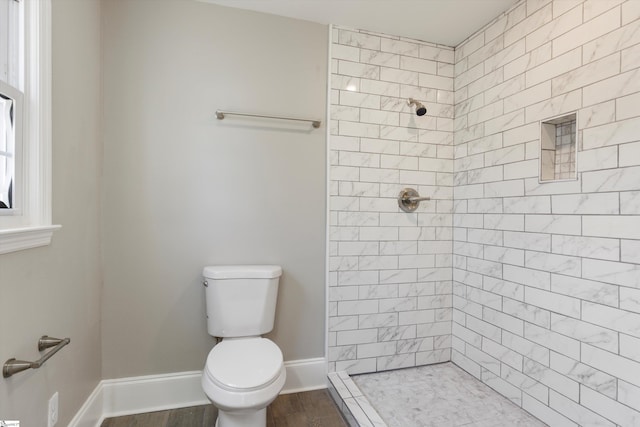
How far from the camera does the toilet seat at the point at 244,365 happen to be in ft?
4.35

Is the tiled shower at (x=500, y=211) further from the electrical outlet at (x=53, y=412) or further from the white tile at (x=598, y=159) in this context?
the electrical outlet at (x=53, y=412)

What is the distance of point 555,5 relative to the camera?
5.30 feet

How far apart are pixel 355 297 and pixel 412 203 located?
0.75 m

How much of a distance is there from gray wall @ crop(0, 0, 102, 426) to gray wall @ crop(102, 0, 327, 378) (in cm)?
12

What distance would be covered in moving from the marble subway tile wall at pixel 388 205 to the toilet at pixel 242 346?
50cm

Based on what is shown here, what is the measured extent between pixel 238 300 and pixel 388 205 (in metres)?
1.15

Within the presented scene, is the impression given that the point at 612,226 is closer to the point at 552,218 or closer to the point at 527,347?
the point at 552,218

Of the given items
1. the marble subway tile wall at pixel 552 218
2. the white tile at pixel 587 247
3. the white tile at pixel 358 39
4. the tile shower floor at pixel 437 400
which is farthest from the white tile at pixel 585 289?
the white tile at pixel 358 39

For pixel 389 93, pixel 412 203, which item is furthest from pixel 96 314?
pixel 389 93

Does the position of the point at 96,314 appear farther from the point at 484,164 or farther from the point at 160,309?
the point at 484,164

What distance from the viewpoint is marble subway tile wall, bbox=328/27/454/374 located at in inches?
82.2

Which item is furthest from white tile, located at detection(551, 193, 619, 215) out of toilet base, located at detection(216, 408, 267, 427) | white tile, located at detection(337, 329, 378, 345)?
toilet base, located at detection(216, 408, 267, 427)

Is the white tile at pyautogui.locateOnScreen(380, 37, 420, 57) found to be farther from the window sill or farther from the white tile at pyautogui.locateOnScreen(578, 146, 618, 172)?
the window sill

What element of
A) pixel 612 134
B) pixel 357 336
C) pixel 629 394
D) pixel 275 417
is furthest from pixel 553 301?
pixel 275 417
